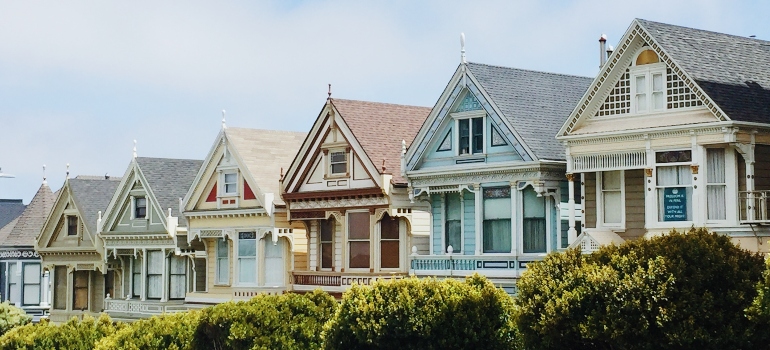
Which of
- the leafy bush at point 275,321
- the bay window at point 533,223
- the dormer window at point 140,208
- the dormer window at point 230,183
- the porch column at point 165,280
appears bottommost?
the leafy bush at point 275,321

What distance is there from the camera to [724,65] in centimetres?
3659

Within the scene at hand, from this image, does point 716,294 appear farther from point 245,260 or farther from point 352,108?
point 245,260

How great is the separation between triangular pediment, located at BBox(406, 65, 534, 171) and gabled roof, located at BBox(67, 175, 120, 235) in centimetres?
2215

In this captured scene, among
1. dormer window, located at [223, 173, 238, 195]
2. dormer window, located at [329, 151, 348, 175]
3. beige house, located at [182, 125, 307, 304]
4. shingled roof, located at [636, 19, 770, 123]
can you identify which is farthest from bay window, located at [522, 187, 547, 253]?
dormer window, located at [223, 173, 238, 195]

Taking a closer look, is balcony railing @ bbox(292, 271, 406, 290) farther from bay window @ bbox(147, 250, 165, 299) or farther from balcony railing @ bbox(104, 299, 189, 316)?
bay window @ bbox(147, 250, 165, 299)

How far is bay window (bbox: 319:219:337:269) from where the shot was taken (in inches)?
1903

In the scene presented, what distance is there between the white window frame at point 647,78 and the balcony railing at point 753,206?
123 inches

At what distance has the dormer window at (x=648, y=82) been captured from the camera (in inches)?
1414

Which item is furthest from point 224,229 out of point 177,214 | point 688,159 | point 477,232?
point 688,159

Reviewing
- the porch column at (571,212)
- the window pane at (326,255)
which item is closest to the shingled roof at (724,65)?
the porch column at (571,212)

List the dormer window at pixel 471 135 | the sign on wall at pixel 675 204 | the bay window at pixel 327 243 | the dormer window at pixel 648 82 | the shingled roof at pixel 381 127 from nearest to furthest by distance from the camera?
the sign on wall at pixel 675 204 < the dormer window at pixel 648 82 < the dormer window at pixel 471 135 < the shingled roof at pixel 381 127 < the bay window at pixel 327 243

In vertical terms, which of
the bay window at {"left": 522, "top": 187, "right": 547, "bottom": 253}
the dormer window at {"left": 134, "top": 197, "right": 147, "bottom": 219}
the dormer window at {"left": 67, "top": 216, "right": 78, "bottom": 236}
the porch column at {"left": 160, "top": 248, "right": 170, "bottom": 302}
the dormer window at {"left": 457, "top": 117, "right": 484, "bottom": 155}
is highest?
the dormer window at {"left": 457, "top": 117, "right": 484, "bottom": 155}

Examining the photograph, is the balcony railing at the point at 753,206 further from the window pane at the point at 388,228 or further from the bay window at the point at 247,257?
the bay window at the point at 247,257

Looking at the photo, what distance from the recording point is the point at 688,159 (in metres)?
35.4
